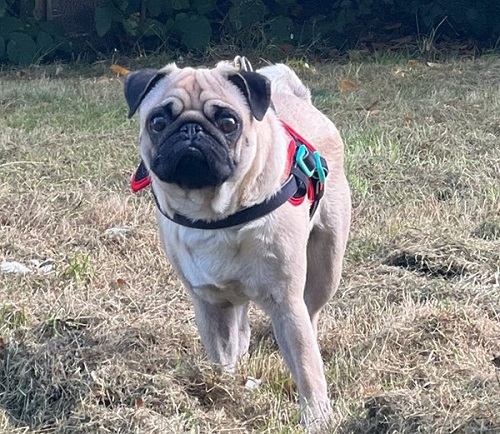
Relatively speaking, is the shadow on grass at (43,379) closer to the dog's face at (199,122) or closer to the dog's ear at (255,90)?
the dog's face at (199,122)

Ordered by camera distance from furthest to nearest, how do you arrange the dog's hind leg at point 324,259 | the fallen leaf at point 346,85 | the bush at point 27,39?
1. the bush at point 27,39
2. the fallen leaf at point 346,85
3. the dog's hind leg at point 324,259

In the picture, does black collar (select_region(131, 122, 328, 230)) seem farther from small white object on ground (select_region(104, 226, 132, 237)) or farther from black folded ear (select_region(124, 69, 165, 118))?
small white object on ground (select_region(104, 226, 132, 237))

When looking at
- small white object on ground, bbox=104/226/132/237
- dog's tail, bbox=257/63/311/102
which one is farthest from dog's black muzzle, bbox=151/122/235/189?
small white object on ground, bbox=104/226/132/237

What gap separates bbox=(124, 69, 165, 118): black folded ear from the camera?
147 inches

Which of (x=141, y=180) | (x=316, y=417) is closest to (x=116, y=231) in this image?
(x=141, y=180)

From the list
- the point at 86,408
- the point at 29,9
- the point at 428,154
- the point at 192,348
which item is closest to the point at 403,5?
the point at 29,9

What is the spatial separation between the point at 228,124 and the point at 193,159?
194mm

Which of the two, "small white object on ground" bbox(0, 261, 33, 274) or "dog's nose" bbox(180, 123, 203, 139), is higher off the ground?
"dog's nose" bbox(180, 123, 203, 139)

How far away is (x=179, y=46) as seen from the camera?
11070 millimetres

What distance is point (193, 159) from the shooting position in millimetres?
3441

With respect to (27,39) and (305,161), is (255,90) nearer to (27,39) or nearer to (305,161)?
(305,161)

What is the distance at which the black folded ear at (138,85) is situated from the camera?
3.73m

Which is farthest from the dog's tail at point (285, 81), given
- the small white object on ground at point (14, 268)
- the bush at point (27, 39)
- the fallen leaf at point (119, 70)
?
the bush at point (27, 39)

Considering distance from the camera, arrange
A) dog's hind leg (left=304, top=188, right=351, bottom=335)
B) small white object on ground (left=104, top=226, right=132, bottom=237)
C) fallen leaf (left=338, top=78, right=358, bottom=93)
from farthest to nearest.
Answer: fallen leaf (left=338, top=78, right=358, bottom=93)
small white object on ground (left=104, top=226, right=132, bottom=237)
dog's hind leg (left=304, top=188, right=351, bottom=335)
